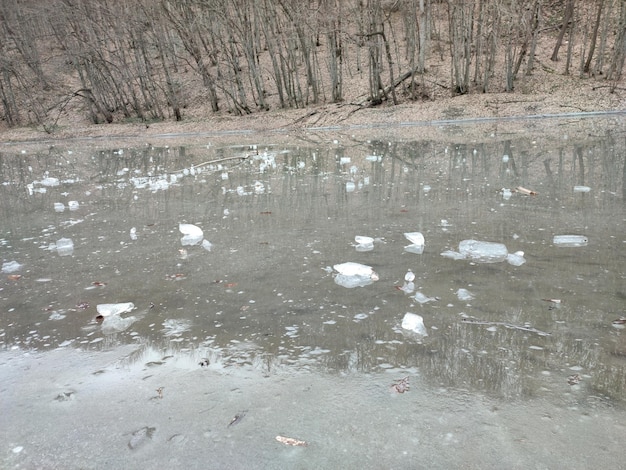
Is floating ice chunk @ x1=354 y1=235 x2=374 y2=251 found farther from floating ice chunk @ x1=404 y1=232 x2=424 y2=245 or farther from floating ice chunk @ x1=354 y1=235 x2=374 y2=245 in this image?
floating ice chunk @ x1=404 y1=232 x2=424 y2=245

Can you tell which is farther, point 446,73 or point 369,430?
point 446,73

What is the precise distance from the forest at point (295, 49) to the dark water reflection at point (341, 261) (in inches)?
481

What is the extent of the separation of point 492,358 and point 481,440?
553 millimetres

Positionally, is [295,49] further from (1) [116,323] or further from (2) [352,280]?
(1) [116,323]

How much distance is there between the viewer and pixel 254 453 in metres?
1.63

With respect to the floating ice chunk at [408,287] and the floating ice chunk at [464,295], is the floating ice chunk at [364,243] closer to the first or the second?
the floating ice chunk at [408,287]

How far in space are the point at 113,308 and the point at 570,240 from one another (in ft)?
10.8

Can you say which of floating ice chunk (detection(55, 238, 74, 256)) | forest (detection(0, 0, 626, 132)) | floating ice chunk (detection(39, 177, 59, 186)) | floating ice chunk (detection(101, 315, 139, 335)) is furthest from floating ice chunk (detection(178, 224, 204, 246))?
forest (detection(0, 0, 626, 132))

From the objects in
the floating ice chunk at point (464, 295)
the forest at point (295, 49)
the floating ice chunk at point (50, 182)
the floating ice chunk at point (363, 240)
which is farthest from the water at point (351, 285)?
the forest at point (295, 49)

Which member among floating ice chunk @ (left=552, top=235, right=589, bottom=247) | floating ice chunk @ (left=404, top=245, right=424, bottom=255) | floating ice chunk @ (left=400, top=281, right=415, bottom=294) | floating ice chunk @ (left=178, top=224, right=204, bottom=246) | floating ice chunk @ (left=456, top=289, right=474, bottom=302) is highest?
floating ice chunk @ (left=178, top=224, right=204, bottom=246)

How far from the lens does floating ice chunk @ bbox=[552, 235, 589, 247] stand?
11.5 ft

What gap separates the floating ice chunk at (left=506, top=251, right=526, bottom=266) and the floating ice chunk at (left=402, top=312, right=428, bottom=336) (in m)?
1.12

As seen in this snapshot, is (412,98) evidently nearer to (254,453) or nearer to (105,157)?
(105,157)

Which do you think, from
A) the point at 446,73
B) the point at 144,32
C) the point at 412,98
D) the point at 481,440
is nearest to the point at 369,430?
the point at 481,440
